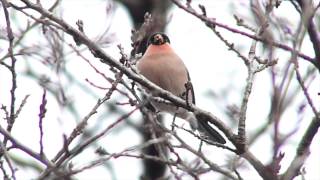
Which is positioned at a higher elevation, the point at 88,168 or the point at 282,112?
the point at 88,168

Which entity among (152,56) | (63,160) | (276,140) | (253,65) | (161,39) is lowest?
(276,140)

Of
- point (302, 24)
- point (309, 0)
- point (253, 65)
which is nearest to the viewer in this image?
point (302, 24)

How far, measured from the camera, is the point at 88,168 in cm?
195

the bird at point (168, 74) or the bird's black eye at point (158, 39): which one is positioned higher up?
the bird's black eye at point (158, 39)

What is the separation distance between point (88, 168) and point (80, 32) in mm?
945

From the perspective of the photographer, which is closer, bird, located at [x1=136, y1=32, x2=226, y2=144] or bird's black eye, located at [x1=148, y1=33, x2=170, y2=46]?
bird, located at [x1=136, y1=32, x2=226, y2=144]

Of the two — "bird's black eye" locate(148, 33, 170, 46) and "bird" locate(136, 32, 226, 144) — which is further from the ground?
"bird's black eye" locate(148, 33, 170, 46)

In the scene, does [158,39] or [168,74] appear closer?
[168,74]

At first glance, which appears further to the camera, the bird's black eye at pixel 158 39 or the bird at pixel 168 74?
the bird's black eye at pixel 158 39

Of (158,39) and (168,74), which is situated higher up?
(158,39)

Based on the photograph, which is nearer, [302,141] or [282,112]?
[282,112]

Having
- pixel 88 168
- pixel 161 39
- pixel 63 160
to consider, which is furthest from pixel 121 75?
pixel 161 39

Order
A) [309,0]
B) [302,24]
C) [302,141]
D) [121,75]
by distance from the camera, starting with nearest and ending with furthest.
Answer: [302,24], [309,0], [302,141], [121,75]

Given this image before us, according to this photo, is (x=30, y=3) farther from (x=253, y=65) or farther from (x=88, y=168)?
(x=253, y=65)
